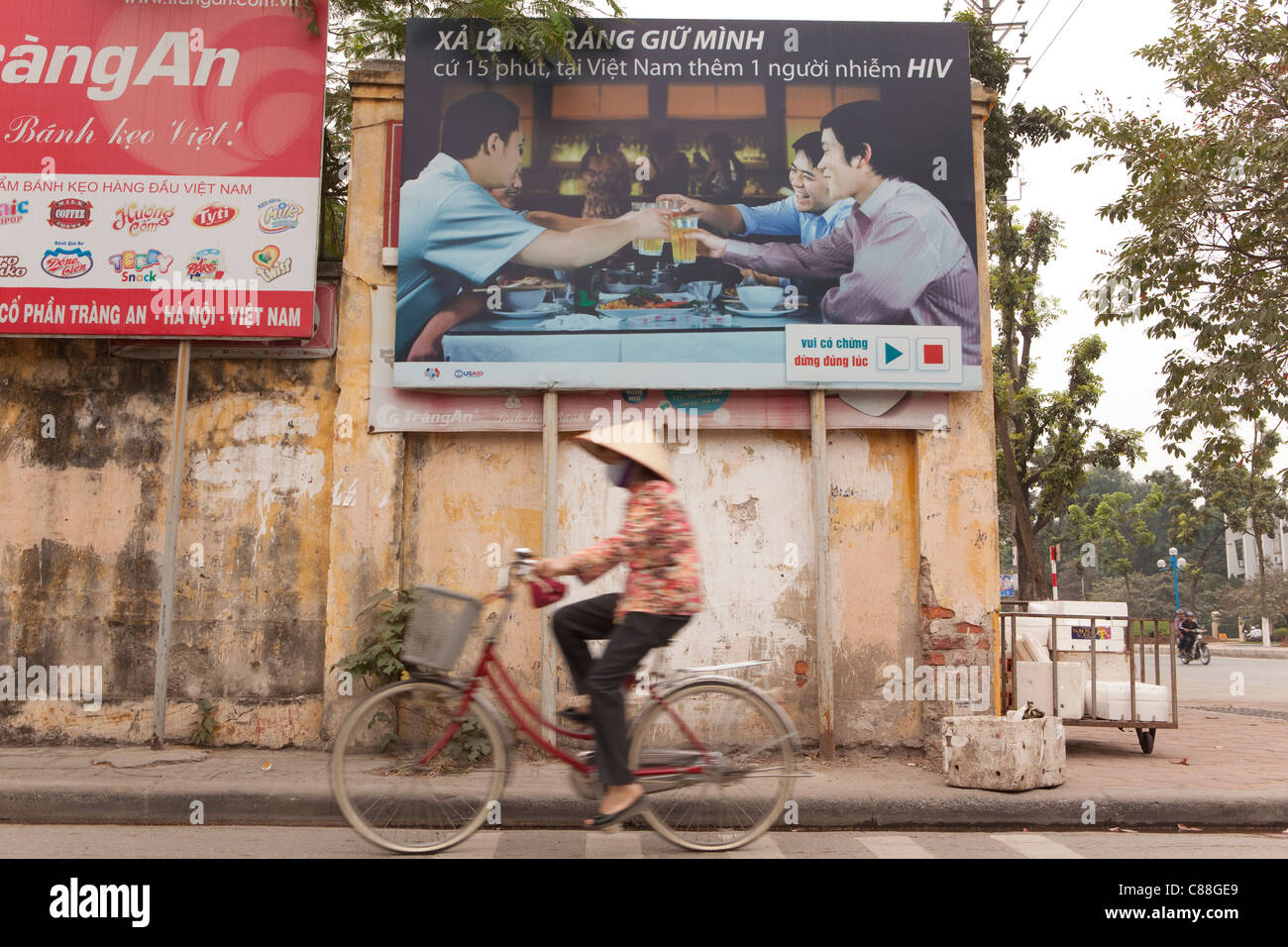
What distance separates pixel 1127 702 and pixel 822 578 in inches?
113

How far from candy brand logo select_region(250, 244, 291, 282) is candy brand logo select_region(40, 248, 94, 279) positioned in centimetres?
118

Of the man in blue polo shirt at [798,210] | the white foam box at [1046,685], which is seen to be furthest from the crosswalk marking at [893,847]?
the man in blue polo shirt at [798,210]

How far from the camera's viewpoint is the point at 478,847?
15.4 ft

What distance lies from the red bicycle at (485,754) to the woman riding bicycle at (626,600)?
4.7 inches

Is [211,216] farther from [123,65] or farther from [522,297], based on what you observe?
[522,297]

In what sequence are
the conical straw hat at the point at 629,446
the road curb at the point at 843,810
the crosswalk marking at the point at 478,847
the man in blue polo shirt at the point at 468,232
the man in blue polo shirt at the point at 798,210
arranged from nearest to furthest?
the conical straw hat at the point at 629,446, the crosswalk marking at the point at 478,847, the road curb at the point at 843,810, the man in blue polo shirt at the point at 468,232, the man in blue polo shirt at the point at 798,210

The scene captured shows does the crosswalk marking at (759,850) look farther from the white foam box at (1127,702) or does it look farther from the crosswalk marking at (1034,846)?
the white foam box at (1127,702)

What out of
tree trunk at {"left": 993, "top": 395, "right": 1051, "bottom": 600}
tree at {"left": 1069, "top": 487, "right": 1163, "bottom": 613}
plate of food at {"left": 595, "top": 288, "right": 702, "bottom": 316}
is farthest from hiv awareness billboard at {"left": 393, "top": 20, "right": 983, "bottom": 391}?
tree at {"left": 1069, "top": 487, "right": 1163, "bottom": 613}

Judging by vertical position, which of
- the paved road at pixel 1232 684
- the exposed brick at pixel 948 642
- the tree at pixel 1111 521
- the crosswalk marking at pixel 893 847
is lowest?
the paved road at pixel 1232 684

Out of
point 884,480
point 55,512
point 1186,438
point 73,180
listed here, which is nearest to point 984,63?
point 1186,438

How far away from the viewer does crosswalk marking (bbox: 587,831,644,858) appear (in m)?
4.55

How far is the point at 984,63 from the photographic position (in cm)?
1462

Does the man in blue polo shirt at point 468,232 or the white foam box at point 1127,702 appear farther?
the white foam box at point 1127,702

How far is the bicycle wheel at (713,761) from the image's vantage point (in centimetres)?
431
